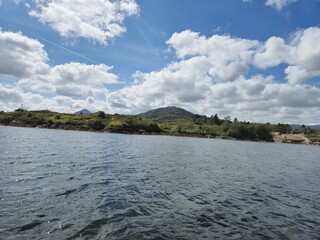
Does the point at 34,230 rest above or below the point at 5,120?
below

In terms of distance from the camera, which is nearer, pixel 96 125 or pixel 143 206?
pixel 143 206

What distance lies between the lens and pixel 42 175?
2994cm

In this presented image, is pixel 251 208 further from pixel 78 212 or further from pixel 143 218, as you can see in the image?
pixel 78 212

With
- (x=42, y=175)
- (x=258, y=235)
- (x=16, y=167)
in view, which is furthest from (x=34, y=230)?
(x=16, y=167)

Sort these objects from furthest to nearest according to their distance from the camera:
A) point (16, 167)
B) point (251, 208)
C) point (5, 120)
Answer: point (5, 120), point (16, 167), point (251, 208)

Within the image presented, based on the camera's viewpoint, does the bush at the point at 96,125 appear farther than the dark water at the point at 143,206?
Yes

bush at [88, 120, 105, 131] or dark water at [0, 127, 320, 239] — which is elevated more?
bush at [88, 120, 105, 131]

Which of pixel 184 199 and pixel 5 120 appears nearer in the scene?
pixel 184 199

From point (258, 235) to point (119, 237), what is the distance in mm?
8889

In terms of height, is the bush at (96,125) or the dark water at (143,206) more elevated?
the bush at (96,125)

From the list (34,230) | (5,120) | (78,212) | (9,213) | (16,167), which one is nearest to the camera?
(34,230)

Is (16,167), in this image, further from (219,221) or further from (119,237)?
(219,221)

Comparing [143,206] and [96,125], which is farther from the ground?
[96,125]

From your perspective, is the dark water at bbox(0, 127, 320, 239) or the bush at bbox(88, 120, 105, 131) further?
the bush at bbox(88, 120, 105, 131)
